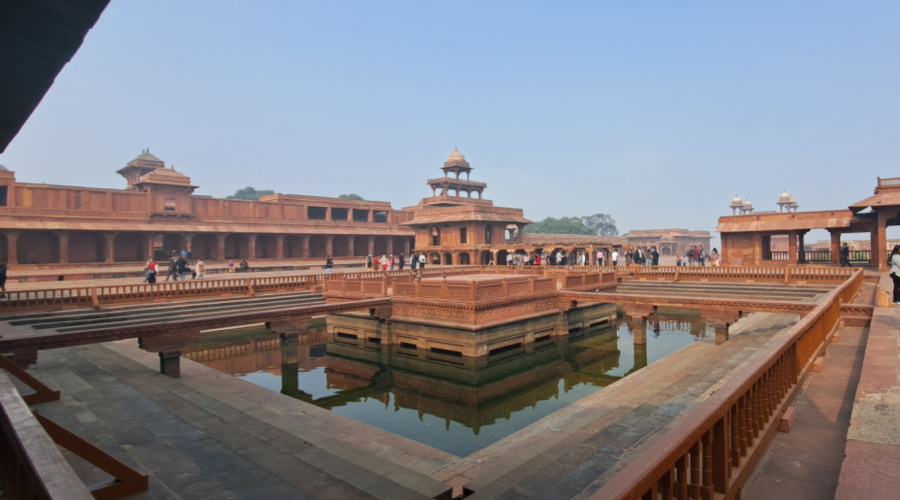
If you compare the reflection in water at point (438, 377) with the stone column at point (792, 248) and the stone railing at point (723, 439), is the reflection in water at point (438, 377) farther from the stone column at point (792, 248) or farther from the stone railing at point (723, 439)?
the stone column at point (792, 248)

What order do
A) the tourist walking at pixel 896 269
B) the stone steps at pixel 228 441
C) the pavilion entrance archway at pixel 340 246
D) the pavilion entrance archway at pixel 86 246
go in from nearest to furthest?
the stone steps at pixel 228 441
the tourist walking at pixel 896 269
the pavilion entrance archway at pixel 86 246
the pavilion entrance archway at pixel 340 246

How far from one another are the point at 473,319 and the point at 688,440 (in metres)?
13.5

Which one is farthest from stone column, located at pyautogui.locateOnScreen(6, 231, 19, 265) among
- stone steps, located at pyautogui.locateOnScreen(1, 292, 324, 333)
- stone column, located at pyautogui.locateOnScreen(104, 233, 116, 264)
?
stone steps, located at pyautogui.locateOnScreen(1, 292, 324, 333)

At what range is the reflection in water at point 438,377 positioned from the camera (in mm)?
11688

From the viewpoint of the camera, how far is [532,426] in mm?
8930

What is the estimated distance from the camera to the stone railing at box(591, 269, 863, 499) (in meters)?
2.16

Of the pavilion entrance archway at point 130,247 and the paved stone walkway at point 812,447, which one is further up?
the pavilion entrance archway at point 130,247

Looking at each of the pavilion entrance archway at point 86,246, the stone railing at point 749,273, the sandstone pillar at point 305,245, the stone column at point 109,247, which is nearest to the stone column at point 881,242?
the stone railing at point 749,273

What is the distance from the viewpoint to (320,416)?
8.73 m

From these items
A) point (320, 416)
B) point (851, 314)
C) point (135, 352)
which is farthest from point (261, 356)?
point (851, 314)

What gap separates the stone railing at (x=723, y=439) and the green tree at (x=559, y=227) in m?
93.4

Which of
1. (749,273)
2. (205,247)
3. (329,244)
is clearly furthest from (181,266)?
(749,273)

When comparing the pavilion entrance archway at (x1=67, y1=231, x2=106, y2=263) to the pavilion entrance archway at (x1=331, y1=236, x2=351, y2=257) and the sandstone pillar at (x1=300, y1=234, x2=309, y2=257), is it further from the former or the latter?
the pavilion entrance archway at (x1=331, y1=236, x2=351, y2=257)

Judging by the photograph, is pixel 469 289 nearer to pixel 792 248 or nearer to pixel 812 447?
pixel 812 447
